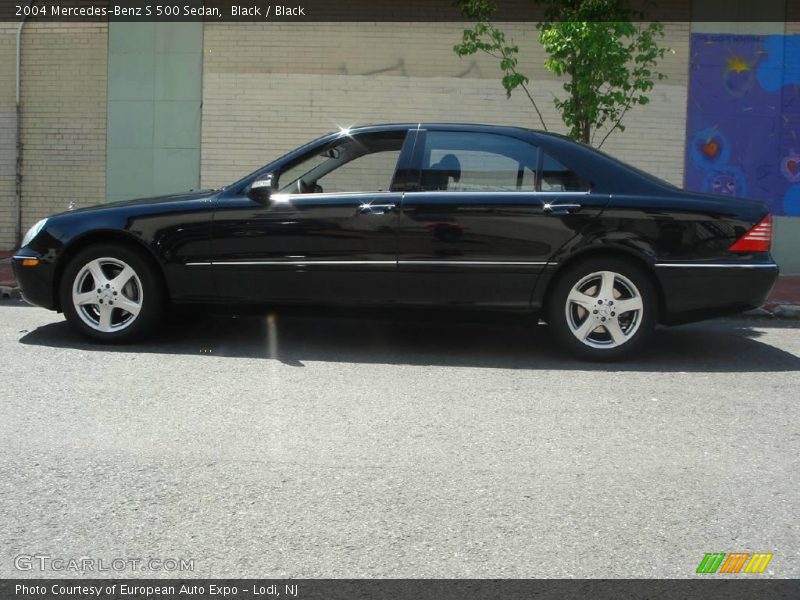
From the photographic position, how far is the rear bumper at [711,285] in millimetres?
6980

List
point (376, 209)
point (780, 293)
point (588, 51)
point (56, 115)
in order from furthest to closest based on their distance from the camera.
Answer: point (56, 115) → point (780, 293) → point (588, 51) → point (376, 209)

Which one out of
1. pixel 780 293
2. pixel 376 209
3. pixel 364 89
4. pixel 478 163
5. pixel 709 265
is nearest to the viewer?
pixel 709 265

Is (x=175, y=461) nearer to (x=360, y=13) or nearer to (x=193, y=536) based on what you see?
(x=193, y=536)

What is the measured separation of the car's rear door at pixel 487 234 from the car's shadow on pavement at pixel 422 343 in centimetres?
25

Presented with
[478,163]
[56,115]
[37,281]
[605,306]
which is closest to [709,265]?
[605,306]

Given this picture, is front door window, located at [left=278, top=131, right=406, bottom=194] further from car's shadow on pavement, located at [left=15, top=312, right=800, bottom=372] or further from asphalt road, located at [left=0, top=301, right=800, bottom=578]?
asphalt road, located at [left=0, top=301, right=800, bottom=578]

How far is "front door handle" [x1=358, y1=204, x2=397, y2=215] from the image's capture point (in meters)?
7.10

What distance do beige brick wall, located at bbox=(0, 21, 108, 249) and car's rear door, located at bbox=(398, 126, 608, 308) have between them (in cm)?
A: 834

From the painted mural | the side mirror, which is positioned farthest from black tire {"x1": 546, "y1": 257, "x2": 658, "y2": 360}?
the painted mural

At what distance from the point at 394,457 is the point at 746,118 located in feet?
34.5

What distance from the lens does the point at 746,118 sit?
13664 mm

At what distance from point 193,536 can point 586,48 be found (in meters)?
7.97

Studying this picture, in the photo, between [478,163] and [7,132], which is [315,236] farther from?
[7,132]

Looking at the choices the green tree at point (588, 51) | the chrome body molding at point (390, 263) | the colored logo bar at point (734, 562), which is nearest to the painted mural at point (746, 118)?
the green tree at point (588, 51)
